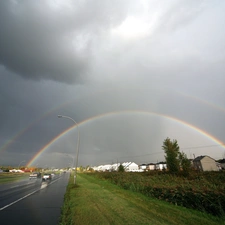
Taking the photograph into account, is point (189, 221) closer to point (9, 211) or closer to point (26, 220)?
point (26, 220)

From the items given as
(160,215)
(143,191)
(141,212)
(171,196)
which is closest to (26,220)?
(141,212)

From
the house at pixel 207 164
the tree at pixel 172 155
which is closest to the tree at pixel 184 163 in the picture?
the tree at pixel 172 155

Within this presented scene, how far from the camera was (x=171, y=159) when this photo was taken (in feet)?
136

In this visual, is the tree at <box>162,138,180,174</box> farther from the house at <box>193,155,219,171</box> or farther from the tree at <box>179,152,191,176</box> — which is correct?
the house at <box>193,155,219,171</box>

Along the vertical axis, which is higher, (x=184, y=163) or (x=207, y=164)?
(x=207, y=164)

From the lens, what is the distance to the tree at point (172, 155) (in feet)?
133

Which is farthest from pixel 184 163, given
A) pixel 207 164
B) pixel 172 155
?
pixel 207 164

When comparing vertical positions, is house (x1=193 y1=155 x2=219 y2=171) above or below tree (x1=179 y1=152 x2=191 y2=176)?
above

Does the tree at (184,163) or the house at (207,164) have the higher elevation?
the house at (207,164)

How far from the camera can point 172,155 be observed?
1640 inches

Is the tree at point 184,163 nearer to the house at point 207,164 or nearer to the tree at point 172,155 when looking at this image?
the tree at point 172,155

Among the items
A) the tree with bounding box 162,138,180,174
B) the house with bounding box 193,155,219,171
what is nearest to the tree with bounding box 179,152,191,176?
the tree with bounding box 162,138,180,174

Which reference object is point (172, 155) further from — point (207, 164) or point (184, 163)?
point (207, 164)

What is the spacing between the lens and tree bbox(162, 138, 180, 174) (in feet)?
133
